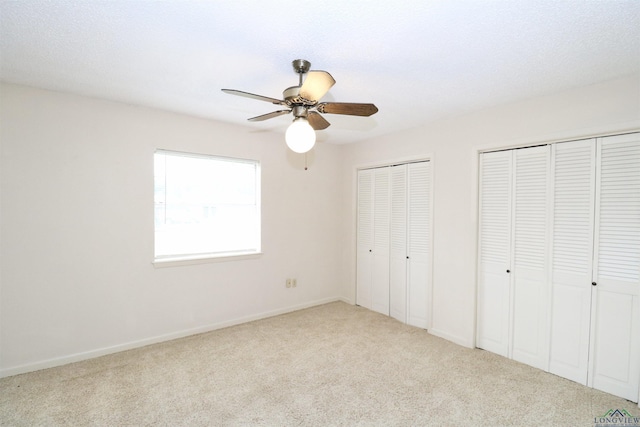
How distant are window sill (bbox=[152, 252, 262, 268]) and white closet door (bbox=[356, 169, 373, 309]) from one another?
1.56 m

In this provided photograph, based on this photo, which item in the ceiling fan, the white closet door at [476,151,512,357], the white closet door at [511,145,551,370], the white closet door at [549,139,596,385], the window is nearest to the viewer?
the ceiling fan

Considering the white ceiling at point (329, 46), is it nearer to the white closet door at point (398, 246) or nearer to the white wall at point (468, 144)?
the white wall at point (468, 144)

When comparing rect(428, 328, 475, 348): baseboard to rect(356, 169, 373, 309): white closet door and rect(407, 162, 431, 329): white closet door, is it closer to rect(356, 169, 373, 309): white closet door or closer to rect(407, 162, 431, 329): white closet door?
rect(407, 162, 431, 329): white closet door

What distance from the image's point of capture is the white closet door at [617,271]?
232 centimetres

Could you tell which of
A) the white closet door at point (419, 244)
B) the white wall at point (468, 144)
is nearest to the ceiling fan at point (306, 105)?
the white wall at point (468, 144)

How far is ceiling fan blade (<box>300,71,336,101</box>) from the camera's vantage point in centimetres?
166

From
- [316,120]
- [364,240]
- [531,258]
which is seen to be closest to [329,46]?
[316,120]

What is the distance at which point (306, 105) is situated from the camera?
2039 mm

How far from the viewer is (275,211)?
418 cm

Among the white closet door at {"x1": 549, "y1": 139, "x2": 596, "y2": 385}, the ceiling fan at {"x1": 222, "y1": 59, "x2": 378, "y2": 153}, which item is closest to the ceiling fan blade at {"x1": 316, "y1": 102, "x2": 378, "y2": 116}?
the ceiling fan at {"x1": 222, "y1": 59, "x2": 378, "y2": 153}

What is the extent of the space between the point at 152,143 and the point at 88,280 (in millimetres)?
1489

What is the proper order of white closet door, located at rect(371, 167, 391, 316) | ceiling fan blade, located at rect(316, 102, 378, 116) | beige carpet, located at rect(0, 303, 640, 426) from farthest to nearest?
white closet door, located at rect(371, 167, 391, 316), beige carpet, located at rect(0, 303, 640, 426), ceiling fan blade, located at rect(316, 102, 378, 116)

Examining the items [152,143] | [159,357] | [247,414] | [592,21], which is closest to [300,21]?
[592,21]

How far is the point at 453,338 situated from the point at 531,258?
3.96ft
